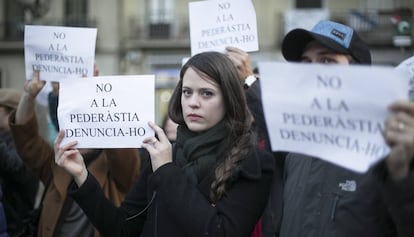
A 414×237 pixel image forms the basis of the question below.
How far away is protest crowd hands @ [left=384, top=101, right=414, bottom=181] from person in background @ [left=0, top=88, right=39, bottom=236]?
7.95 feet

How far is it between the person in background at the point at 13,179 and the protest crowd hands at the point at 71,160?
1118mm

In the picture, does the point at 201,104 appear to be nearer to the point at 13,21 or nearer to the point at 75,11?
the point at 75,11

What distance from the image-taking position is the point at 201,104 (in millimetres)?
2141

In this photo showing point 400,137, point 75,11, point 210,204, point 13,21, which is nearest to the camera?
point 400,137

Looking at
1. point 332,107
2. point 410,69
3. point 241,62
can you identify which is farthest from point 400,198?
point 241,62

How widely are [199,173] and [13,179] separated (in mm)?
1819

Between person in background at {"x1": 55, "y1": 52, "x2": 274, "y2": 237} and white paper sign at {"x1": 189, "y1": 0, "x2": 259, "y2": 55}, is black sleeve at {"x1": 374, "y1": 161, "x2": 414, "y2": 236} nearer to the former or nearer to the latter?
person in background at {"x1": 55, "y1": 52, "x2": 274, "y2": 237}

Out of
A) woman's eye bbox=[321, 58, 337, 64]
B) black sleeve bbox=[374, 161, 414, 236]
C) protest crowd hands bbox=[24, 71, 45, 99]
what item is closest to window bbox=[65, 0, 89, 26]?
protest crowd hands bbox=[24, 71, 45, 99]

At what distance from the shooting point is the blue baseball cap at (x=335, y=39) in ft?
7.00

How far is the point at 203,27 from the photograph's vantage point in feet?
11.2

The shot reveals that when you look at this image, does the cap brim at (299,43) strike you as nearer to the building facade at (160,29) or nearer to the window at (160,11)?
the building facade at (160,29)

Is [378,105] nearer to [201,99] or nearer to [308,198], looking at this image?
[308,198]

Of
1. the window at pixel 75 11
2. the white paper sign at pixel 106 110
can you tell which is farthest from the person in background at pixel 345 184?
the window at pixel 75 11

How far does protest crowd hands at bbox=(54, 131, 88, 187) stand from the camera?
2238 mm
